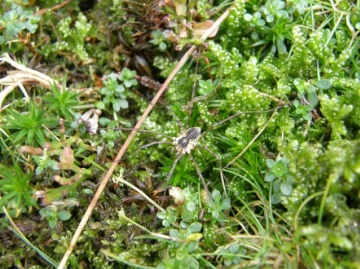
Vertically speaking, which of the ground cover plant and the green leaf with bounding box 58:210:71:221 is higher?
the ground cover plant

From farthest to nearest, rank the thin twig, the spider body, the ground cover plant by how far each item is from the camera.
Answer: the spider body < the thin twig < the ground cover plant

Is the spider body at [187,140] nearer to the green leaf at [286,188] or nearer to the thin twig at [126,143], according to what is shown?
the thin twig at [126,143]

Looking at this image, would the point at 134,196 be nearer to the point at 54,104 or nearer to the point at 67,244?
the point at 67,244

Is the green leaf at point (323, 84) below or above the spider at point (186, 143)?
above

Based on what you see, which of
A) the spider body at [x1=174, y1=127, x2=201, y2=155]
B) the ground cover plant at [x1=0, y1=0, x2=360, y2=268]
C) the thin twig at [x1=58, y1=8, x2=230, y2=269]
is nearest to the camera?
the ground cover plant at [x1=0, y1=0, x2=360, y2=268]

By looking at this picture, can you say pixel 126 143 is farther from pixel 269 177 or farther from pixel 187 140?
pixel 269 177

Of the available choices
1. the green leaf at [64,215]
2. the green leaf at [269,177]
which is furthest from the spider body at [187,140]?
the green leaf at [64,215]

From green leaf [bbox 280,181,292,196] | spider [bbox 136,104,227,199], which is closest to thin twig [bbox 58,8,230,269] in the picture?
spider [bbox 136,104,227,199]

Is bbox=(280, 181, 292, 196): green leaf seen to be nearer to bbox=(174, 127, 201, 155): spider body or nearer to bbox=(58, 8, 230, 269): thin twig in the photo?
bbox=(174, 127, 201, 155): spider body

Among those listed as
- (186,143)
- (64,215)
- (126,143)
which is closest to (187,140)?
(186,143)
